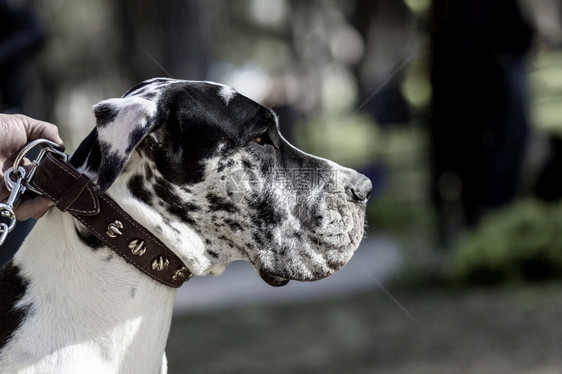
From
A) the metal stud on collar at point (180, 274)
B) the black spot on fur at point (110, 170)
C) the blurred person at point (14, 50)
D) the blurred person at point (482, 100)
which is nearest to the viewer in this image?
the black spot on fur at point (110, 170)

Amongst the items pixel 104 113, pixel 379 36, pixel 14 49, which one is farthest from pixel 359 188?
pixel 379 36

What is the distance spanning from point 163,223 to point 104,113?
15.5 inches

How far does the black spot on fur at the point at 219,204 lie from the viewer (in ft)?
8.21

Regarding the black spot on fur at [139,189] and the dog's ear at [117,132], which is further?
the black spot on fur at [139,189]

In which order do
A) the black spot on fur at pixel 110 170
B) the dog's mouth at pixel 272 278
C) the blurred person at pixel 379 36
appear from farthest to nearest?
the blurred person at pixel 379 36, the dog's mouth at pixel 272 278, the black spot on fur at pixel 110 170

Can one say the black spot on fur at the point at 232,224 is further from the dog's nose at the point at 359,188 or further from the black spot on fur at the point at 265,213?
the dog's nose at the point at 359,188

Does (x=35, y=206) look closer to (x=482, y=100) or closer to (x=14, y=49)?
(x=14, y=49)

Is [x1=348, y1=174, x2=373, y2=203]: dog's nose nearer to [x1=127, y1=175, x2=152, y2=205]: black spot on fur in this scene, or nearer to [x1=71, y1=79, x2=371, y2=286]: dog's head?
[x1=71, y1=79, x2=371, y2=286]: dog's head

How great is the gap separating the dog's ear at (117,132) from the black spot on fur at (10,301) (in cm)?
41

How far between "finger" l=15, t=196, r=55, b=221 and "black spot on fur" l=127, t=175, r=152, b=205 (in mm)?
267

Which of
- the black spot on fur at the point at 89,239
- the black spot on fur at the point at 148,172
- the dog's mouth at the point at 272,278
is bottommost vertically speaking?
the dog's mouth at the point at 272,278

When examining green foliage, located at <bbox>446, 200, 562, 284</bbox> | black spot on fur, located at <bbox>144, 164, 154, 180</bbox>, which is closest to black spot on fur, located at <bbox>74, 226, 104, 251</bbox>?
black spot on fur, located at <bbox>144, 164, 154, 180</bbox>

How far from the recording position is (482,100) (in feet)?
25.3

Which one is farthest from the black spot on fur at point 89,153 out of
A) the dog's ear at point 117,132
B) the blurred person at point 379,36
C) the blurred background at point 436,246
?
the blurred person at point 379,36
